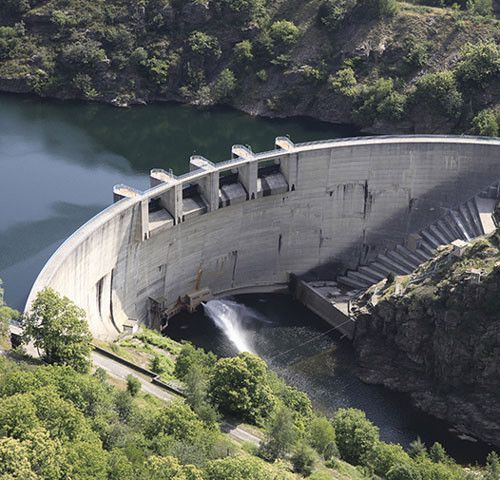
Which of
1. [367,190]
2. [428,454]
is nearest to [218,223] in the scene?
[367,190]

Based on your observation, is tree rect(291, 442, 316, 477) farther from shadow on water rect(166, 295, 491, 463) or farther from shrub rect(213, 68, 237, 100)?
shrub rect(213, 68, 237, 100)

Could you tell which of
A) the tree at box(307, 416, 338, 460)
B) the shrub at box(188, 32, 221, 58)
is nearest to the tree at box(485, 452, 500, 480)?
the tree at box(307, 416, 338, 460)

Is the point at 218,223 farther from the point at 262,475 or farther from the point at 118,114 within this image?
the point at 118,114

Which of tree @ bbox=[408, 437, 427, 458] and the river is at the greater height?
the river

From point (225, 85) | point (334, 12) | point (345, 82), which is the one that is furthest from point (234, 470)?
point (334, 12)

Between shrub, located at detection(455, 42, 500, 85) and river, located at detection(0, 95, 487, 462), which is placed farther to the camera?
shrub, located at detection(455, 42, 500, 85)

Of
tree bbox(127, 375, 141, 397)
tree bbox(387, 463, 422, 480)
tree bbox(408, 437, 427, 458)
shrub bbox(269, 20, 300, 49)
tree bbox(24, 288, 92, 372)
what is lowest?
tree bbox(408, 437, 427, 458)

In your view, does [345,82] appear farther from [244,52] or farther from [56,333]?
[56,333]
